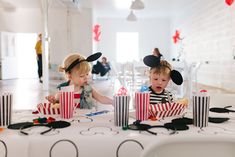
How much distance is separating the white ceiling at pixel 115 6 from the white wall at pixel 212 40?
75cm

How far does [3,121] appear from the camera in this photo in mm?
1056

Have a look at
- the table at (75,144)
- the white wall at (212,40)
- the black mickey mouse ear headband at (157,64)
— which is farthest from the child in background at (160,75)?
the white wall at (212,40)

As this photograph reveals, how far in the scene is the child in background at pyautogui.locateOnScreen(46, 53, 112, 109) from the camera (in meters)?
1.63

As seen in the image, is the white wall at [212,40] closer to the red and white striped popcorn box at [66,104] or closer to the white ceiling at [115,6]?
the white ceiling at [115,6]

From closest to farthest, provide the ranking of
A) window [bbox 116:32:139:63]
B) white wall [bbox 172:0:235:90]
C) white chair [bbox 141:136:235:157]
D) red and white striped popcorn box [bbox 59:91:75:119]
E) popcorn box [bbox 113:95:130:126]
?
white chair [bbox 141:136:235:157], popcorn box [bbox 113:95:130:126], red and white striped popcorn box [bbox 59:91:75:119], white wall [bbox 172:0:235:90], window [bbox 116:32:139:63]

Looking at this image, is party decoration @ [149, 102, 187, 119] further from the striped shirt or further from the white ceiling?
the white ceiling

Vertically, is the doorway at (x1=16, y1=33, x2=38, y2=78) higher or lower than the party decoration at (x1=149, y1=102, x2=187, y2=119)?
higher

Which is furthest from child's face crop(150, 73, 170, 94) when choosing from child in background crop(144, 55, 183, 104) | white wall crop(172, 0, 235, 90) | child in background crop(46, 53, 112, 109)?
white wall crop(172, 0, 235, 90)

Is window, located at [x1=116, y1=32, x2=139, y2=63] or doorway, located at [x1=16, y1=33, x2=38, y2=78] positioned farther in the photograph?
window, located at [x1=116, y1=32, x2=139, y2=63]

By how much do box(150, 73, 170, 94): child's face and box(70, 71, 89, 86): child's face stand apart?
423mm

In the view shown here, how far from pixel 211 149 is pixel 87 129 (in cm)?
50

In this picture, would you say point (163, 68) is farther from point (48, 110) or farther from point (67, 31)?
point (67, 31)

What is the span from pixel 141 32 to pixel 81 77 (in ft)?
39.4

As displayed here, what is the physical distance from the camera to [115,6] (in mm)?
10359
